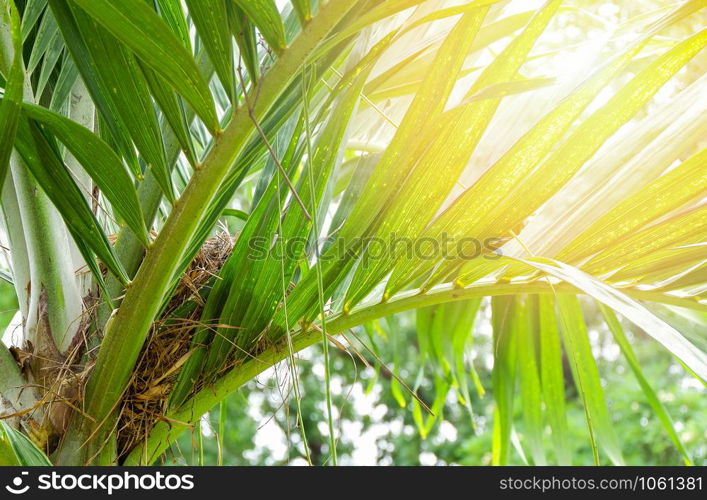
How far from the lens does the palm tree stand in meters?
0.45

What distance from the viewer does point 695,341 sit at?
0.52 metres

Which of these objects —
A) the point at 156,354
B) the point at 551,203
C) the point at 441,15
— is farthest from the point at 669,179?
the point at 156,354
